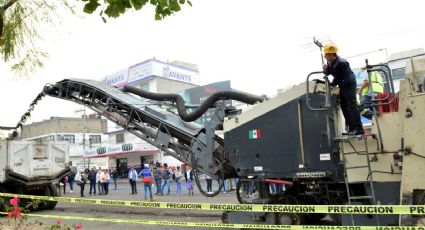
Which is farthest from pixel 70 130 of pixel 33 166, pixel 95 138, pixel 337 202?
pixel 337 202

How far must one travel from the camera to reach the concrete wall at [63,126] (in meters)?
67.6

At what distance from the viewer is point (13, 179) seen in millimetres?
13508

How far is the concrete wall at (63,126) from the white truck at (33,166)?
52.8 metres

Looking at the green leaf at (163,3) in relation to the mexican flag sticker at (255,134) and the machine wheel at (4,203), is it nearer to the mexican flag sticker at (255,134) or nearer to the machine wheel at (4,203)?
the mexican flag sticker at (255,134)

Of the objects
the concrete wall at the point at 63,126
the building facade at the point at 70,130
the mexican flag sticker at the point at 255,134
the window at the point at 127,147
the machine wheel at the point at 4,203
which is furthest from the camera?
the concrete wall at the point at 63,126

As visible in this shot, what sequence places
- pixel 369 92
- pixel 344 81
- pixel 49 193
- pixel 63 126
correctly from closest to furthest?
pixel 369 92 → pixel 344 81 → pixel 49 193 → pixel 63 126

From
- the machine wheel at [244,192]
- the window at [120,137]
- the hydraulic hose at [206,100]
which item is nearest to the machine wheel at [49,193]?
the hydraulic hose at [206,100]

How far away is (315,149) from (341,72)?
46.1 inches

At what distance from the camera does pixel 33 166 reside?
14188 mm

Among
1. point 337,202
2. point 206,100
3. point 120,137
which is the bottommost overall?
point 337,202

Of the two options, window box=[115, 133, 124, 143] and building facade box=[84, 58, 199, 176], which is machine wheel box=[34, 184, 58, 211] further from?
window box=[115, 133, 124, 143]

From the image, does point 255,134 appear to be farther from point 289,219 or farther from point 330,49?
point 330,49

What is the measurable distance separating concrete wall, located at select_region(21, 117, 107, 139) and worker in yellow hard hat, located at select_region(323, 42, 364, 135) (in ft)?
208

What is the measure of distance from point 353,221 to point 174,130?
174 inches
